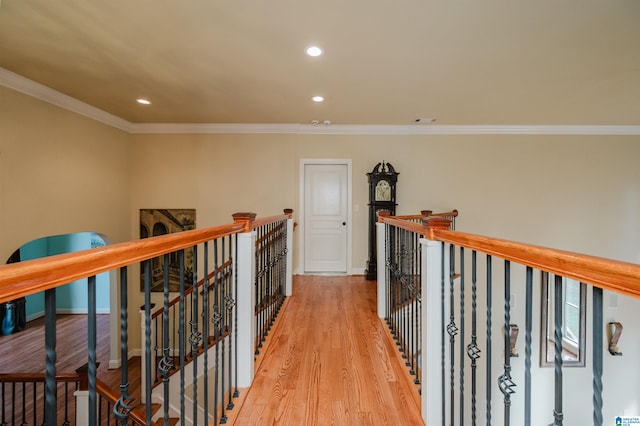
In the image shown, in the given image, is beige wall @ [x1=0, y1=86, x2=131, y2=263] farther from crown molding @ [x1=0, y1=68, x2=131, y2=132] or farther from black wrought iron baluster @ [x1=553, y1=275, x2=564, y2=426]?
black wrought iron baluster @ [x1=553, y1=275, x2=564, y2=426]

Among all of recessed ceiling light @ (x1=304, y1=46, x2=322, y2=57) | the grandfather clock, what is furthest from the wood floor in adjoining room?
recessed ceiling light @ (x1=304, y1=46, x2=322, y2=57)

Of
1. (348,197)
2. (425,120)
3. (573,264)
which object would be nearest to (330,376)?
(573,264)

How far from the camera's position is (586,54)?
2672 mm

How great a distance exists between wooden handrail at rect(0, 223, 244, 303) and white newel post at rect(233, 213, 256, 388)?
78 cm

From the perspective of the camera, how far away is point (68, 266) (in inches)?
25.1

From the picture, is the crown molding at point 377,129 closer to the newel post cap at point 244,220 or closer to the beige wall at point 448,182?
the beige wall at point 448,182

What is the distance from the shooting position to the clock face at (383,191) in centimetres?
480

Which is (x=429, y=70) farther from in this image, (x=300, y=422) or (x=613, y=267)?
(x=300, y=422)

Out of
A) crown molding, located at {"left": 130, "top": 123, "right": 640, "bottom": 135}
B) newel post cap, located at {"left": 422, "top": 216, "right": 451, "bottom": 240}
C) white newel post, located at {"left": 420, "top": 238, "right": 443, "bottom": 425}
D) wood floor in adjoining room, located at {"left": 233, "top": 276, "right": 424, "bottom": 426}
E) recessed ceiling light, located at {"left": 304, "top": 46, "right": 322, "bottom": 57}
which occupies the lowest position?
wood floor in adjoining room, located at {"left": 233, "top": 276, "right": 424, "bottom": 426}

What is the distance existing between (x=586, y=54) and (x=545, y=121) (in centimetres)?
228

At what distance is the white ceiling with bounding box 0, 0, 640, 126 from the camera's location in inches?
82.5

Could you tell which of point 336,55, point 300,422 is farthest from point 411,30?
point 300,422

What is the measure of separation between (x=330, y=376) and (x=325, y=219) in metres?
3.31

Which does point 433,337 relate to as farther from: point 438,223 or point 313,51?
point 313,51
